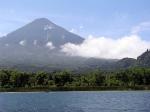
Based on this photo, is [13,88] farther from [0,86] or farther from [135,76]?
[135,76]

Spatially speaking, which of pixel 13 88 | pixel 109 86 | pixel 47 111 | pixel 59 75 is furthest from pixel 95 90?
pixel 47 111

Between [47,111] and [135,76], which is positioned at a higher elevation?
[135,76]

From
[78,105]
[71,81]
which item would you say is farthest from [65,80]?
[78,105]

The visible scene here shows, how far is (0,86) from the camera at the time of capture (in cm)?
16250

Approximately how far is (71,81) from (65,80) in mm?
3171

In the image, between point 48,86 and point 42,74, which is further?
point 42,74

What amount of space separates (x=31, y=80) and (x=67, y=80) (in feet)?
48.0

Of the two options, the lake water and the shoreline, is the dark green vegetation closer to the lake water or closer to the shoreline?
the shoreline

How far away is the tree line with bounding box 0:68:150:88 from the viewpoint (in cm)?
16526

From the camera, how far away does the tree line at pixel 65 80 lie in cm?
16526

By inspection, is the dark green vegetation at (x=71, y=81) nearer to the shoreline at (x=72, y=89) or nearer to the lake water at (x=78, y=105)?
the shoreline at (x=72, y=89)

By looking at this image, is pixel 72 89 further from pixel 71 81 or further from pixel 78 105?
pixel 78 105

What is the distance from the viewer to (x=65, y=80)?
169 meters

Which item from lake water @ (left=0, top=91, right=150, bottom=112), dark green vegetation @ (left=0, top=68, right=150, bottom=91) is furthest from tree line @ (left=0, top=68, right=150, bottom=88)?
lake water @ (left=0, top=91, right=150, bottom=112)
